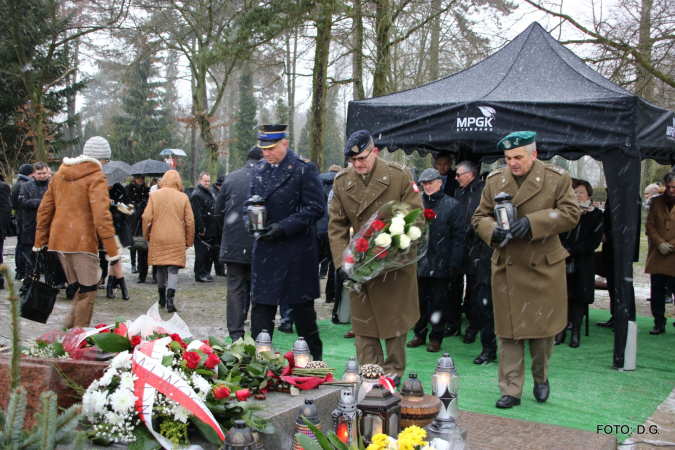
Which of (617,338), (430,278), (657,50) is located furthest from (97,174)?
(657,50)

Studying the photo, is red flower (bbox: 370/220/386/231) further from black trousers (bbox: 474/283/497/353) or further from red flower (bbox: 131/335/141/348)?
black trousers (bbox: 474/283/497/353)

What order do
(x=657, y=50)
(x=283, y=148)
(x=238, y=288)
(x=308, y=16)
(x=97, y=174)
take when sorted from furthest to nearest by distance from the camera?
1. (x=308, y=16)
2. (x=657, y=50)
3. (x=238, y=288)
4. (x=97, y=174)
5. (x=283, y=148)

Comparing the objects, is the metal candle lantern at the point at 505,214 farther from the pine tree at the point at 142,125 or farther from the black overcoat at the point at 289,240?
the pine tree at the point at 142,125

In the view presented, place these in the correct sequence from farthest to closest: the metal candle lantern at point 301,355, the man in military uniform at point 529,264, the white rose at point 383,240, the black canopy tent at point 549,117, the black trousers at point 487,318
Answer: the black trousers at point 487,318
the black canopy tent at point 549,117
the man in military uniform at point 529,264
the white rose at point 383,240
the metal candle lantern at point 301,355

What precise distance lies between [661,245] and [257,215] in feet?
17.4

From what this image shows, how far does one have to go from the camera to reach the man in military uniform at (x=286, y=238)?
5.18m

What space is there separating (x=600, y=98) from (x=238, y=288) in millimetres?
3879

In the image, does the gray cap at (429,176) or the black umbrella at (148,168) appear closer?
the gray cap at (429,176)

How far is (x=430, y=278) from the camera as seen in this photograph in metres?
7.03

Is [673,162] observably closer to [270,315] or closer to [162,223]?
[270,315]

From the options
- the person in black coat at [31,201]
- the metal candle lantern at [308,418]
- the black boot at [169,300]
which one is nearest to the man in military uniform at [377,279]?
the metal candle lantern at [308,418]

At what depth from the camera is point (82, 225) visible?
590cm

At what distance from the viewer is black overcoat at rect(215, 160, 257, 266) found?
6618mm

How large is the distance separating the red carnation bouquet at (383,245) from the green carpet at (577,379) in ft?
3.90
